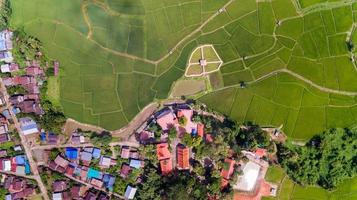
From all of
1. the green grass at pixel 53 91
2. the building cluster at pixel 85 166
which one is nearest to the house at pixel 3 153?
the building cluster at pixel 85 166

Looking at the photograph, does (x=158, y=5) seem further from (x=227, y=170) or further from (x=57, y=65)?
(x=227, y=170)

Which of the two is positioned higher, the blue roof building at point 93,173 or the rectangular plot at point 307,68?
the rectangular plot at point 307,68

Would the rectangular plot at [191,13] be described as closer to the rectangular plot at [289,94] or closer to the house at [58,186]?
the rectangular plot at [289,94]

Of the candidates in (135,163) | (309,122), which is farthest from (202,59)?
(309,122)

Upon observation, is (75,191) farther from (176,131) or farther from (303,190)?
(303,190)

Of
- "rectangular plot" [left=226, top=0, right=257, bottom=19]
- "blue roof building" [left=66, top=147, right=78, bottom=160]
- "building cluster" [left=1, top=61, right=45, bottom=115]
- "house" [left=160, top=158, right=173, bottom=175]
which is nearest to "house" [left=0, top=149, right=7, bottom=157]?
"building cluster" [left=1, top=61, right=45, bottom=115]

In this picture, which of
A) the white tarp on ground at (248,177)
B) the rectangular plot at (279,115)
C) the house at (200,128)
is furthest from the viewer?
the white tarp on ground at (248,177)
